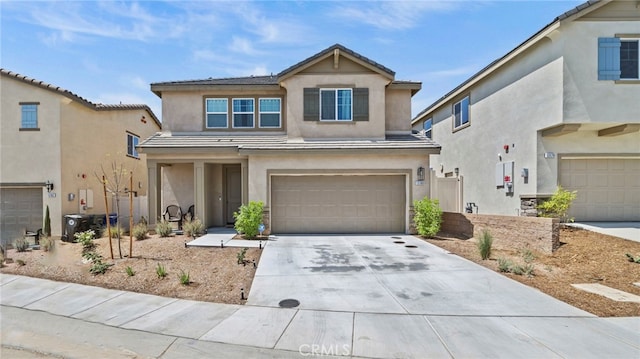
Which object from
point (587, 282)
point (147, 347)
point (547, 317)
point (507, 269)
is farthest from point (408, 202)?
point (147, 347)

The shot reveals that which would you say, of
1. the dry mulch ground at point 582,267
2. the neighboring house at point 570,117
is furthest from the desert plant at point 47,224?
the neighboring house at point 570,117

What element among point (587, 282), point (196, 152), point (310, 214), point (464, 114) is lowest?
point (587, 282)

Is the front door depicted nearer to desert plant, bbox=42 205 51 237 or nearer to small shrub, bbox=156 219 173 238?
small shrub, bbox=156 219 173 238

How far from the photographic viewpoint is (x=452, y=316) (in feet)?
16.3

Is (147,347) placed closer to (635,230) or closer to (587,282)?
(587,282)

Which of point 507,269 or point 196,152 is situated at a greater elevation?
point 196,152

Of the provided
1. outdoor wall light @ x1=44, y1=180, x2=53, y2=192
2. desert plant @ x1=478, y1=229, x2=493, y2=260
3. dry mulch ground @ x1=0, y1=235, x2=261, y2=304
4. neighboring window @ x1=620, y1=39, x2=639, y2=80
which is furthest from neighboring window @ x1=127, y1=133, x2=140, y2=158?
neighboring window @ x1=620, y1=39, x2=639, y2=80

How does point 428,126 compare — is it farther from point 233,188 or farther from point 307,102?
point 233,188

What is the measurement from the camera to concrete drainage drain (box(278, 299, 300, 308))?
5363 millimetres

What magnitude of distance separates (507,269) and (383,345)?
195 inches

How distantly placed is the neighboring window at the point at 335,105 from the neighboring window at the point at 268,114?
2239 mm

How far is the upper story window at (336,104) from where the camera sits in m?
12.7

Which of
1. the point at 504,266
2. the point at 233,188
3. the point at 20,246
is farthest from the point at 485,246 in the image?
the point at 20,246

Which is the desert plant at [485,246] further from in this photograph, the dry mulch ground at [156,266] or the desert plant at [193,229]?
the desert plant at [193,229]
